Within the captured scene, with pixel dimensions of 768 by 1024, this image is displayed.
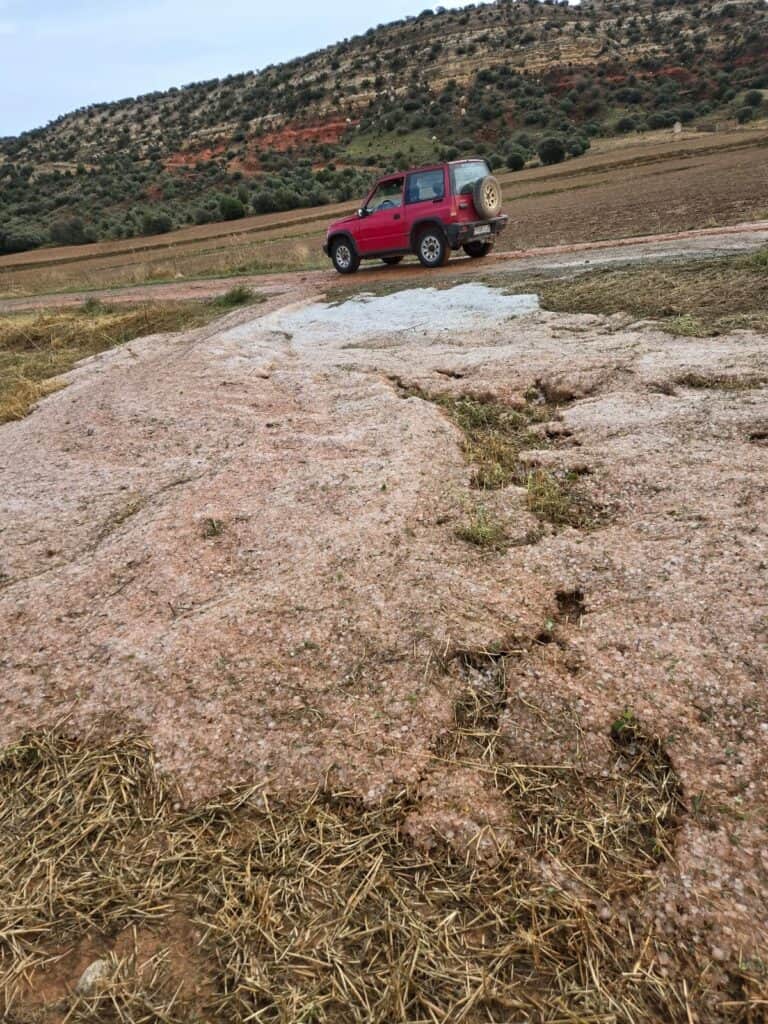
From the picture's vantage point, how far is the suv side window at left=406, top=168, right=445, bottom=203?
12664 millimetres

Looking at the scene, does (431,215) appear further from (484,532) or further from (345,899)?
(345,899)

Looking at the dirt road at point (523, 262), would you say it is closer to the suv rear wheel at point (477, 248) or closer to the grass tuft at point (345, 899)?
the suv rear wheel at point (477, 248)

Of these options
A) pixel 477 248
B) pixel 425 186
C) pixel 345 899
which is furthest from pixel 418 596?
pixel 477 248

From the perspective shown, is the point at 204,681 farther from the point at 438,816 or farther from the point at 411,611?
the point at 438,816

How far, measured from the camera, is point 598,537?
3.26 m

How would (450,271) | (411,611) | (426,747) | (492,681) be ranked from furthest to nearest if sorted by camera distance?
(450,271)
(411,611)
(492,681)
(426,747)

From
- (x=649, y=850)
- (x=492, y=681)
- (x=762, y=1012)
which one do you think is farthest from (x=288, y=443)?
(x=762, y=1012)

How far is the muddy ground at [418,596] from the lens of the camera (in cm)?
215

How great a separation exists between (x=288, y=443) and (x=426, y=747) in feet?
10.3

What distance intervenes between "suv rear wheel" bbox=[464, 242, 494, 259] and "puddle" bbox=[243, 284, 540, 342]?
434 cm

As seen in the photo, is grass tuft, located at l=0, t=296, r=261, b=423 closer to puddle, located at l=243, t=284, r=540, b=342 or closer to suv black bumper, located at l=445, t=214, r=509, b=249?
puddle, located at l=243, t=284, r=540, b=342

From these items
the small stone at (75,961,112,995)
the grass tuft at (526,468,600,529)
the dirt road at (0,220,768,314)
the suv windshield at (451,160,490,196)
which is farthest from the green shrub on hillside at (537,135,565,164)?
the small stone at (75,961,112,995)

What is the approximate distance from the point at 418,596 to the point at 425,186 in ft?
39.7

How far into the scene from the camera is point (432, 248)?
1347 centimetres
